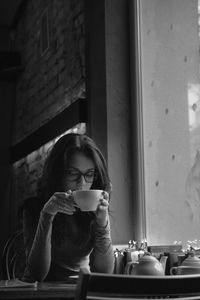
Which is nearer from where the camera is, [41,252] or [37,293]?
[37,293]

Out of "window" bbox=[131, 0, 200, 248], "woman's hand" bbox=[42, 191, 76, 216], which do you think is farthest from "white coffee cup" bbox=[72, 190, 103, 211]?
"window" bbox=[131, 0, 200, 248]

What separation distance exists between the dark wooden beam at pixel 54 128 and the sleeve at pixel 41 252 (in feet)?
4.68

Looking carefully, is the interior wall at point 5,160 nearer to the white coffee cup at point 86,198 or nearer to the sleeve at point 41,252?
the sleeve at point 41,252

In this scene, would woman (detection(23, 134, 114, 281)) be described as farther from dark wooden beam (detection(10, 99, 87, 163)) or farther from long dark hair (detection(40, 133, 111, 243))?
dark wooden beam (detection(10, 99, 87, 163))

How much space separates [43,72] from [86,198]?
3107 mm

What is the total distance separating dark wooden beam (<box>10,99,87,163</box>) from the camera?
3.27 m

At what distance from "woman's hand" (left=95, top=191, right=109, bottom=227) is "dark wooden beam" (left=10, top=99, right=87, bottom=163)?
1354 mm

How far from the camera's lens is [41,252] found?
1.91 meters

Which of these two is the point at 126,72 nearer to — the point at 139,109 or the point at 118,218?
the point at 139,109

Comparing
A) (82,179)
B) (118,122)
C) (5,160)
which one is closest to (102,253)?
(82,179)

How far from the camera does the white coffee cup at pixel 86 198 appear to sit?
1.80 metres

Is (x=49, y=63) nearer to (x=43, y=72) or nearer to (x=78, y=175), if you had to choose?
(x=43, y=72)

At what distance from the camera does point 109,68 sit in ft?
10.5

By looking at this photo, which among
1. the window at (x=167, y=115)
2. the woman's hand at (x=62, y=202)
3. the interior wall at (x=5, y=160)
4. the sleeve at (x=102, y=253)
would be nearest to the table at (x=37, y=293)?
the woman's hand at (x=62, y=202)
